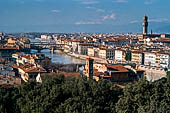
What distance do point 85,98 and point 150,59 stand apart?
20.7 metres

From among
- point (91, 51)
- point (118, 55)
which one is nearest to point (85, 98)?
point (118, 55)

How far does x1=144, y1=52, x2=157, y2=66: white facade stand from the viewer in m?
27.2

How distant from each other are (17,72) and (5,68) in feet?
3.36

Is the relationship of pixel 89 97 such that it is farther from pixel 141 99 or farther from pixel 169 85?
pixel 169 85

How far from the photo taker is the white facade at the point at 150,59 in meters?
27.2

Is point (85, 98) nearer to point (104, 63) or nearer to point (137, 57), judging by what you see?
point (104, 63)

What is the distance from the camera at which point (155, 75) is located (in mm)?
20875

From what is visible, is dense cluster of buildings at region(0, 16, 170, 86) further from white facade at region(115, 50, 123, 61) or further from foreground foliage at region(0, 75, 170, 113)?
foreground foliage at region(0, 75, 170, 113)

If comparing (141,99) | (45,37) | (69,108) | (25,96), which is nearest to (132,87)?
(141,99)

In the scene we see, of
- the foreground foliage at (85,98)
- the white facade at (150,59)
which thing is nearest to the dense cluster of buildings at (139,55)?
the white facade at (150,59)

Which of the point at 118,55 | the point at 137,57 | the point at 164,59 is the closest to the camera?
the point at 164,59

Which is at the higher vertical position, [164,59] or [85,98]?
[85,98]

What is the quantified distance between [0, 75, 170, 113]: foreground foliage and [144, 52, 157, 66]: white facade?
740 inches

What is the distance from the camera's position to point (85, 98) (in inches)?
311
